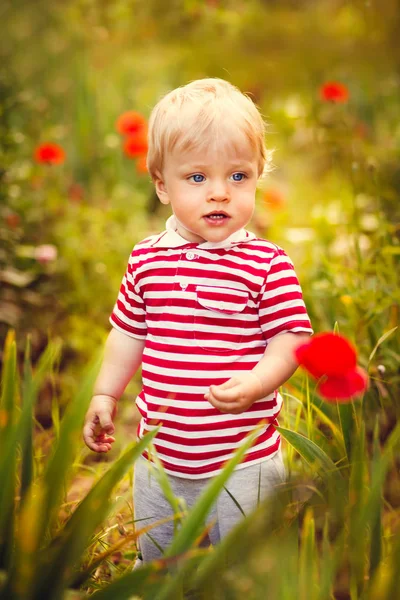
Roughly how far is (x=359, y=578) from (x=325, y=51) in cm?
395

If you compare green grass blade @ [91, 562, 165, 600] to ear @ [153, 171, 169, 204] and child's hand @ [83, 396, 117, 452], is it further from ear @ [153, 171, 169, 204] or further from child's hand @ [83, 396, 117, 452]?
ear @ [153, 171, 169, 204]

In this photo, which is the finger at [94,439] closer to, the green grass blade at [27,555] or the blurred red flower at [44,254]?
the green grass blade at [27,555]

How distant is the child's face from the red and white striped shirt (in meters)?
0.05

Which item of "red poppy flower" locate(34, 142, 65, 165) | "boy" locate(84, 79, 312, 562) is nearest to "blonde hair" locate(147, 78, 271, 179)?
"boy" locate(84, 79, 312, 562)

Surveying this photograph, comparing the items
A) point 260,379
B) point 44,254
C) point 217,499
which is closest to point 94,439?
point 217,499

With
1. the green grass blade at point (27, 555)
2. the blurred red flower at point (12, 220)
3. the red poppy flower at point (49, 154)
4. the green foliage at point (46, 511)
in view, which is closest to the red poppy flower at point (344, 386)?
the green foliage at point (46, 511)

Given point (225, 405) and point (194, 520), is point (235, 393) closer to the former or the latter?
point (225, 405)

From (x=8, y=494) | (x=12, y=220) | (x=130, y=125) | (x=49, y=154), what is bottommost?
(x=8, y=494)

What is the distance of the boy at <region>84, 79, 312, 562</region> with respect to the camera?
4.46 ft

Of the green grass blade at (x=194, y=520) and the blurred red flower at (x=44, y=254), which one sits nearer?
the green grass blade at (x=194, y=520)

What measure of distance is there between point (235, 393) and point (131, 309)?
0.37m

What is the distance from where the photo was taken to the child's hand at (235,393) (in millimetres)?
1224

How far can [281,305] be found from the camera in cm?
137

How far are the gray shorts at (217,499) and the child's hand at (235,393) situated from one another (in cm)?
17
